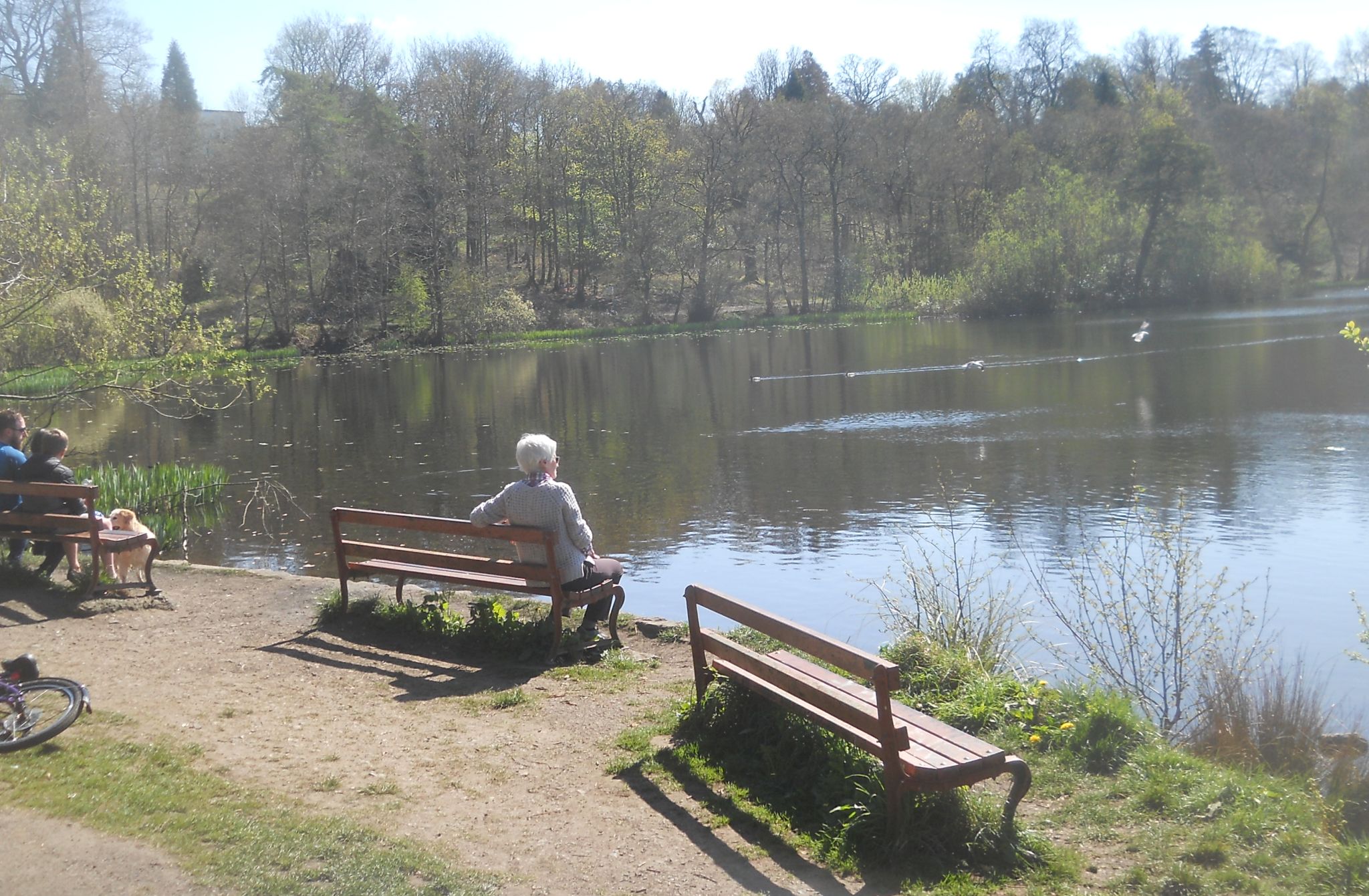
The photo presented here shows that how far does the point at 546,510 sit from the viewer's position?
8.02 metres

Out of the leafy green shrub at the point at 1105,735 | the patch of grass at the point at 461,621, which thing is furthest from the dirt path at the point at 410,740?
the leafy green shrub at the point at 1105,735

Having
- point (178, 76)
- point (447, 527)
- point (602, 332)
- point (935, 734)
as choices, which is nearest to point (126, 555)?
point (447, 527)

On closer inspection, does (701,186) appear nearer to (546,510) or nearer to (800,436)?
(800,436)

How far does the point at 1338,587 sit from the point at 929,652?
6.42m

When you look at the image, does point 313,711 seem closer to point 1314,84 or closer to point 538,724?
point 538,724

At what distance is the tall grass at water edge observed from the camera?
48.2 ft

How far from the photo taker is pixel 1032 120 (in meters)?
74.9

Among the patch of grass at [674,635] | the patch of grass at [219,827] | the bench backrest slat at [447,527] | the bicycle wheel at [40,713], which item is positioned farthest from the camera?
the patch of grass at [674,635]

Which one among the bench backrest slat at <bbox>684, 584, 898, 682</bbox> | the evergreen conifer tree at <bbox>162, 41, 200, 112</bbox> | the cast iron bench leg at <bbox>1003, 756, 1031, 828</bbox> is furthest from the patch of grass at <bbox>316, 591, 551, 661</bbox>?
the evergreen conifer tree at <bbox>162, 41, 200, 112</bbox>

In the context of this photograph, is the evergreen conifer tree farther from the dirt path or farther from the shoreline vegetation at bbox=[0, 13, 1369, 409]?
the dirt path

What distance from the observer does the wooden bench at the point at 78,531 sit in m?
9.38

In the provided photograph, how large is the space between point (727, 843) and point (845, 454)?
16.6m

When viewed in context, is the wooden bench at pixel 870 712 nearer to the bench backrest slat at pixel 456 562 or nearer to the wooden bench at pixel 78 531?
the bench backrest slat at pixel 456 562

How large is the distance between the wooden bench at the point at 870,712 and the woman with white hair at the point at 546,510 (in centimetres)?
205
